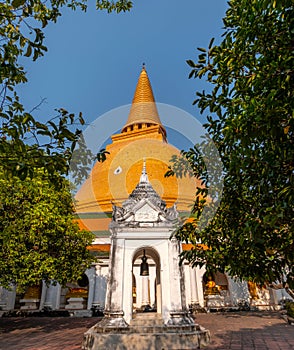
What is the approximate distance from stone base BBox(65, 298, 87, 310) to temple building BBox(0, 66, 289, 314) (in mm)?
64

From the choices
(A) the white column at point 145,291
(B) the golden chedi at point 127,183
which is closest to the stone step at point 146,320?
(A) the white column at point 145,291

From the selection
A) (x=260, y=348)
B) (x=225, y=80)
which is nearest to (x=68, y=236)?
(x=260, y=348)

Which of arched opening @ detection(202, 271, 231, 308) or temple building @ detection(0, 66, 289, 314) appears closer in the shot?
temple building @ detection(0, 66, 289, 314)

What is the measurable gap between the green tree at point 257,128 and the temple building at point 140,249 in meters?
1.45

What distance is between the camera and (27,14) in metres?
3.45

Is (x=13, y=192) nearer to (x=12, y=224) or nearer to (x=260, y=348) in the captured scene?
(x=12, y=224)

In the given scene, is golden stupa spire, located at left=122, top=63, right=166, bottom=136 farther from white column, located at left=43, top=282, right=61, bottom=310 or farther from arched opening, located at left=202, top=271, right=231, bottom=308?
white column, located at left=43, top=282, right=61, bottom=310

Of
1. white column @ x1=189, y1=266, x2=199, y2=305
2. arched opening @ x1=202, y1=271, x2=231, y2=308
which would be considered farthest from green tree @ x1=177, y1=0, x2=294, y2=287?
arched opening @ x1=202, y1=271, x2=231, y2=308

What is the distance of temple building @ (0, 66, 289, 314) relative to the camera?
8.34 metres

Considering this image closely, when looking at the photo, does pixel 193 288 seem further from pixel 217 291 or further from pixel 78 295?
pixel 78 295

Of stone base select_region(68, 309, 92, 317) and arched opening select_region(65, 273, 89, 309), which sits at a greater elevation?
arched opening select_region(65, 273, 89, 309)

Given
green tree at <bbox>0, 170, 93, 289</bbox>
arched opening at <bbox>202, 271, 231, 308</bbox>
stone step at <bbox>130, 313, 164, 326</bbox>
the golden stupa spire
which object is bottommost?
stone step at <bbox>130, 313, 164, 326</bbox>

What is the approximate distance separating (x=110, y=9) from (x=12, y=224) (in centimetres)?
872

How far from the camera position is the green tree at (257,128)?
2.46 m
